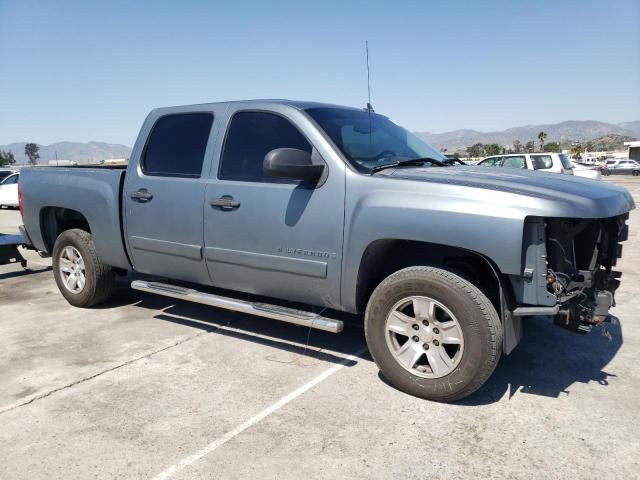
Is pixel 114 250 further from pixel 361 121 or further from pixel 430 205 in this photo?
pixel 430 205

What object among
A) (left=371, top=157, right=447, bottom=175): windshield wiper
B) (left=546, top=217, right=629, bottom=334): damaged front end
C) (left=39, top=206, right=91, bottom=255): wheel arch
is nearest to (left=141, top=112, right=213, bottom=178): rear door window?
(left=39, top=206, right=91, bottom=255): wheel arch

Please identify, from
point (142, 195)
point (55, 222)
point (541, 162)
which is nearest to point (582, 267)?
point (142, 195)

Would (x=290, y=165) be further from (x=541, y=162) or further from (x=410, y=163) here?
(x=541, y=162)

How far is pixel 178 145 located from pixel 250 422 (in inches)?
102

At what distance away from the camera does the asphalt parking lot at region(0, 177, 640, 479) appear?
2.69 m

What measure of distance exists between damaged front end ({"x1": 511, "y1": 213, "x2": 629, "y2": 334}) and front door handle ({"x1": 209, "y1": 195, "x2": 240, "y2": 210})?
2.12 metres

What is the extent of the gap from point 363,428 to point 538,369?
161 centimetres

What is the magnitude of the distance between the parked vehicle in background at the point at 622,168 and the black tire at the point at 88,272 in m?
52.2

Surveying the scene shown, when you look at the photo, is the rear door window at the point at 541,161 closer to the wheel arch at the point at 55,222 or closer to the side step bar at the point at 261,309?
the wheel arch at the point at 55,222

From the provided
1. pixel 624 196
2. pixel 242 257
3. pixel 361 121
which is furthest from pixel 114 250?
pixel 624 196

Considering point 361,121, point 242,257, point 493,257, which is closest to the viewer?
point 493,257

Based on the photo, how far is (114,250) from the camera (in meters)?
5.01

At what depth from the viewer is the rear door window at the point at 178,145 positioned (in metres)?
4.45

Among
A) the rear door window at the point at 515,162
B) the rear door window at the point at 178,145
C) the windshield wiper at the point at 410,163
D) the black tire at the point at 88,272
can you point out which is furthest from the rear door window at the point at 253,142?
the rear door window at the point at 515,162
